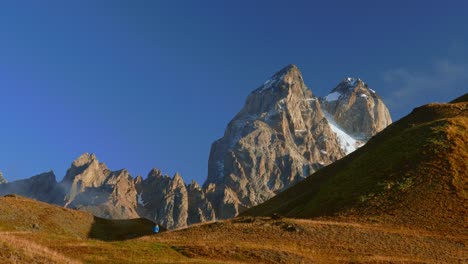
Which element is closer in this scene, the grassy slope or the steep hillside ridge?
the grassy slope

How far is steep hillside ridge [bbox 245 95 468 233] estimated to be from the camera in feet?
215

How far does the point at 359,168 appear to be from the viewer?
89.4 metres

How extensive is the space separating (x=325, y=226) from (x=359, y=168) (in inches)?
1348

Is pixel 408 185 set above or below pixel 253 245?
above

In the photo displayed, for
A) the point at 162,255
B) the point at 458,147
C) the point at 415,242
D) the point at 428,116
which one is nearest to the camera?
the point at 162,255

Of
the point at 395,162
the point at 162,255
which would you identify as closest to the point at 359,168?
the point at 395,162

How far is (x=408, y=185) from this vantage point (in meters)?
74.1

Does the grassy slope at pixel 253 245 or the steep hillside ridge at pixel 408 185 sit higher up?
the steep hillside ridge at pixel 408 185

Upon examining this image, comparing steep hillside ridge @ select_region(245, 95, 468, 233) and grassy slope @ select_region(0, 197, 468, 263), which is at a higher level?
steep hillside ridge @ select_region(245, 95, 468, 233)

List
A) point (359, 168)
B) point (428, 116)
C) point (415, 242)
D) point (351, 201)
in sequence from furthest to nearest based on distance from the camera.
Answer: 1. point (428, 116)
2. point (359, 168)
3. point (351, 201)
4. point (415, 242)

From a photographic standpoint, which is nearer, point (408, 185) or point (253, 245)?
point (253, 245)

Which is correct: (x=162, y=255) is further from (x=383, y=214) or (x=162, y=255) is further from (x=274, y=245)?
(x=383, y=214)

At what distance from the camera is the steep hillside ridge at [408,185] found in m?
65.6

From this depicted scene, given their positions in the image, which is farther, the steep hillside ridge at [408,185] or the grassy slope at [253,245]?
the steep hillside ridge at [408,185]
